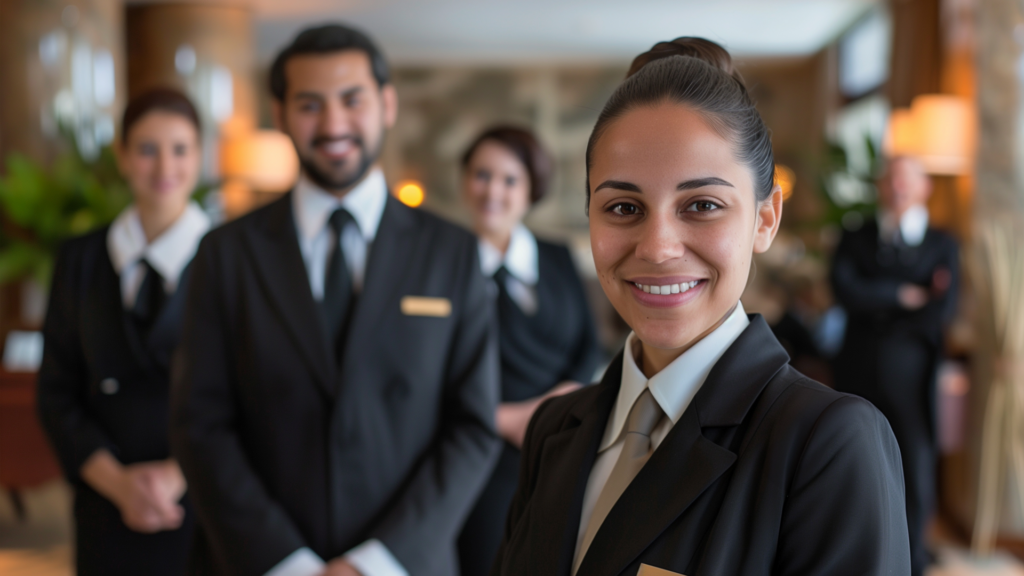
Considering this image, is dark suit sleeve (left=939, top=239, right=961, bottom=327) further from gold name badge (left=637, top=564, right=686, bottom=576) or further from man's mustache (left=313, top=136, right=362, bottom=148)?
gold name badge (left=637, top=564, right=686, bottom=576)

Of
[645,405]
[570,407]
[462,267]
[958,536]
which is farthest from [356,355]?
[958,536]

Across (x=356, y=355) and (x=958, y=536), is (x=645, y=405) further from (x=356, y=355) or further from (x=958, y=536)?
(x=958, y=536)

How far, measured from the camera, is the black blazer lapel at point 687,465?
853mm

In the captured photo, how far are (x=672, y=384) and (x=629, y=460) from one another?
0.35ft

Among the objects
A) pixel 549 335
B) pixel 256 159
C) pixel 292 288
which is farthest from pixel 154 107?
pixel 256 159

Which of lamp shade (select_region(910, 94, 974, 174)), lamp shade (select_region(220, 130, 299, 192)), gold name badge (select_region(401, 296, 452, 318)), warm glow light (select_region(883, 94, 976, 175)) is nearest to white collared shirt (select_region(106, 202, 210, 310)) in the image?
gold name badge (select_region(401, 296, 452, 318))

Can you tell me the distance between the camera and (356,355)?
1.59 meters

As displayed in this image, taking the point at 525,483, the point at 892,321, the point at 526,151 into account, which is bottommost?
the point at 892,321

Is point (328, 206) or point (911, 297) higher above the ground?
point (328, 206)

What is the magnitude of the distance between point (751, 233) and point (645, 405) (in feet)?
0.79

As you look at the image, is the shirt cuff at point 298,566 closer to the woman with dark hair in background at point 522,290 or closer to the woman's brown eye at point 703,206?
the woman with dark hair in background at point 522,290

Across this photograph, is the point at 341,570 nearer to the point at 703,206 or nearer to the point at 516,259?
A: the point at 703,206

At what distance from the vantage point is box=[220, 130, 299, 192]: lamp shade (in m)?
7.89

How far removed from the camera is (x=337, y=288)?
1646 millimetres
